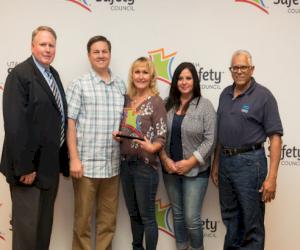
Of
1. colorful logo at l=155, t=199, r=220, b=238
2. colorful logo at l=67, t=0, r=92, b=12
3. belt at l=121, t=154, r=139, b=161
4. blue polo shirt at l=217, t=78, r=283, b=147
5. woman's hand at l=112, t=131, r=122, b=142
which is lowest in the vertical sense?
colorful logo at l=155, t=199, r=220, b=238

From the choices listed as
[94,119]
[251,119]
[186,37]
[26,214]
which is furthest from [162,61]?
[26,214]

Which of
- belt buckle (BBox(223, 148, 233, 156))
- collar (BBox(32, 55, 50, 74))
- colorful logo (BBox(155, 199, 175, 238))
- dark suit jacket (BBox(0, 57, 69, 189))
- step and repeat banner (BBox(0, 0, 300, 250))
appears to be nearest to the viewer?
dark suit jacket (BBox(0, 57, 69, 189))

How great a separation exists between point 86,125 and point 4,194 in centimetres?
104

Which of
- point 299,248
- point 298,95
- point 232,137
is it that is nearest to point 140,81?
point 232,137

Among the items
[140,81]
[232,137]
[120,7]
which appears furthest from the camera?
[120,7]

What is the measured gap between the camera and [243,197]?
6.80 feet

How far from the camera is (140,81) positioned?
2221 mm

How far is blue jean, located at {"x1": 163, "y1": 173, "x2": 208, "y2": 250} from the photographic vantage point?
2252mm

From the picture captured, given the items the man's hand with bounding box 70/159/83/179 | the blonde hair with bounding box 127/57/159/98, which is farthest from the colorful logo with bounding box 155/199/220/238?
the blonde hair with bounding box 127/57/159/98

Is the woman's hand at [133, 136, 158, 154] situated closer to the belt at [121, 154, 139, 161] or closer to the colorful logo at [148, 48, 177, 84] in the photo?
the belt at [121, 154, 139, 161]

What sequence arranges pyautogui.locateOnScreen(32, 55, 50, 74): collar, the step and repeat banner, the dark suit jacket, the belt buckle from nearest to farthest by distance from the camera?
Answer: the dark suit jacket → pyautogui.locateOnScreen(32, 55, 50, 74): collar → the belt buckle → the step and repeat banner

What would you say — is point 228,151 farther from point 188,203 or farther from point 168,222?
point 168,222

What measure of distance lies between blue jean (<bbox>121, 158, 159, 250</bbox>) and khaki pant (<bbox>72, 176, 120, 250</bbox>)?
13 cm

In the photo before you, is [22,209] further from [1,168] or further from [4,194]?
[4,194]
